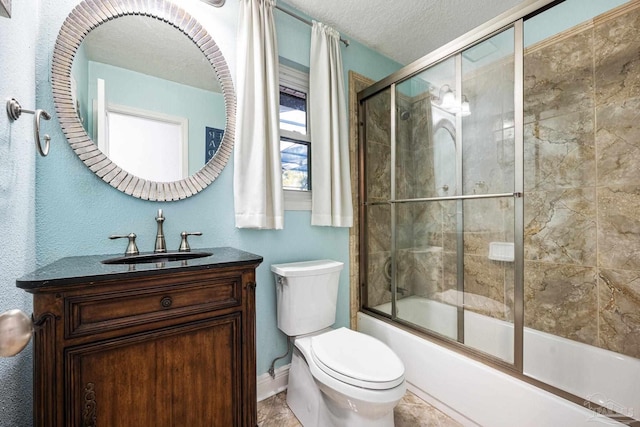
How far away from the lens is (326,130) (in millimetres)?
1800

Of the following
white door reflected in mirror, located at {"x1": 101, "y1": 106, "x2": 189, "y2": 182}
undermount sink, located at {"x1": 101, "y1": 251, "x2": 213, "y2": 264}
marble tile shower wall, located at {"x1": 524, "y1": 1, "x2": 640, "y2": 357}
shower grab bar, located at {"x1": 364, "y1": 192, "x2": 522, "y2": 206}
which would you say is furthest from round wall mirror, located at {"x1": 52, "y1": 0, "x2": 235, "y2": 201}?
marble tile shower wall, located at {"x1": 524, "y1": 1, "x2": 640, "y2": 357}

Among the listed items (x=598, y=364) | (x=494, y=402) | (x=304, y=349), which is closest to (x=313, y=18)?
(x=304, y=349)

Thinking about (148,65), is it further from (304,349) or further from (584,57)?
(584,57)

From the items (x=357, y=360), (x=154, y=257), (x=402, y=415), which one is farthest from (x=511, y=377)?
(x=154, y=257)

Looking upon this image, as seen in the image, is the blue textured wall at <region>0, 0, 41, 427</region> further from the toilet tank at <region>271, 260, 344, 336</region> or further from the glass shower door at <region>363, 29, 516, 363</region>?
the glass shower door at <region>363, 29, 516, 363</region>

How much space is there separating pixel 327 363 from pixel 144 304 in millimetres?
766

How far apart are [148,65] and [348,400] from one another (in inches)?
69.7

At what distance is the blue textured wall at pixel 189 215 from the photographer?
1.09 meters

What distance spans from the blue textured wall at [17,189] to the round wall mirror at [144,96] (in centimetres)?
14

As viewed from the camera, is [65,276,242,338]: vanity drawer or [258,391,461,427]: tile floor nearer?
[65,276,242,338]: vanity drawer

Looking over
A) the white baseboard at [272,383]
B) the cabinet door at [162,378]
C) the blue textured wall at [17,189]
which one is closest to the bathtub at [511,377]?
the white baseboard at [272,383]

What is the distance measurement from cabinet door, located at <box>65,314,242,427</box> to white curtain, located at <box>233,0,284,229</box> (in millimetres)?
652

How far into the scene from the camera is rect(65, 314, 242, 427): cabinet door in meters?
0.79

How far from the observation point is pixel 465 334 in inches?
62.1
